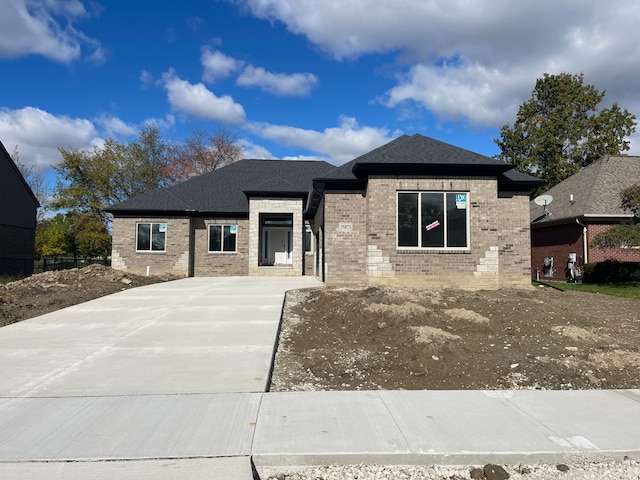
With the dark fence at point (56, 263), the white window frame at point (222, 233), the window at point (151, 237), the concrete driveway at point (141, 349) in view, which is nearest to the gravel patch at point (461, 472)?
the concrete driveway at point (141, 349)

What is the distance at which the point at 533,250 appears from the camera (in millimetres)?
25109

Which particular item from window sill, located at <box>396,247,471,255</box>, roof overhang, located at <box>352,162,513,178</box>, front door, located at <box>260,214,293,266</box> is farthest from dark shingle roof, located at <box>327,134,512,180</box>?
front door, located at <box>260,214,293,266</box>

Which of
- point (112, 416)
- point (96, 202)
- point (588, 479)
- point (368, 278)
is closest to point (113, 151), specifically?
point (96, 202)

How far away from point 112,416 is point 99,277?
14943 mm

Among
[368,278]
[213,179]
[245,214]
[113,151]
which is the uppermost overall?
[113,151]

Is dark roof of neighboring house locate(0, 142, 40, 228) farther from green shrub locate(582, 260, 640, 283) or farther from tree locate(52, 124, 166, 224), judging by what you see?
green shrub locate(582, 260, 640, 283)

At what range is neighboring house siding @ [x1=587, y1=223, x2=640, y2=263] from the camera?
1986cm

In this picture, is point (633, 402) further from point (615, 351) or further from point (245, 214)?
point (245, 214)

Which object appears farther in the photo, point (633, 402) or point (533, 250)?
point (533, 250)

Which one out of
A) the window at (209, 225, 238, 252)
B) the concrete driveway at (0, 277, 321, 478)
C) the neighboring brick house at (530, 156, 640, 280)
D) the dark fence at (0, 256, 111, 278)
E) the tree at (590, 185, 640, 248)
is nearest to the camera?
the concrete driveway at (0, 277, 321, 478)

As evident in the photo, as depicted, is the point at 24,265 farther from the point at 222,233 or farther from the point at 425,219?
the point at 425,219

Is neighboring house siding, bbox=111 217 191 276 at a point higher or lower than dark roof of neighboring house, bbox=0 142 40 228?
lower

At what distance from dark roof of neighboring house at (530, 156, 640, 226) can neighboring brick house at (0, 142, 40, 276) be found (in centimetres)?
3067

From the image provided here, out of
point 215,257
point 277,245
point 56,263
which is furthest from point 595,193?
point 56,263
